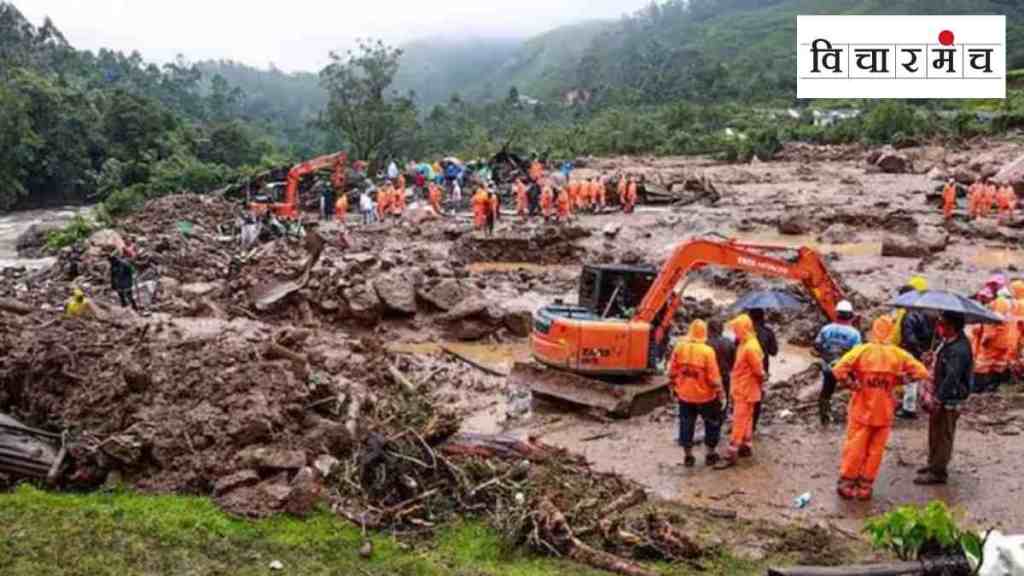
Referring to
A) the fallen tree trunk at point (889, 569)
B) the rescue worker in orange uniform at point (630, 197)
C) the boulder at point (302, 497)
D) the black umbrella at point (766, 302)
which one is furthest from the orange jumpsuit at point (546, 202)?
the fallen tree trunk at point (889, 569)

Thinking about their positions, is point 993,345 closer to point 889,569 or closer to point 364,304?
point 889,569

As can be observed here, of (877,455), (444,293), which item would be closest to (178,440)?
(877,455)

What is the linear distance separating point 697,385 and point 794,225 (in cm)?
1881

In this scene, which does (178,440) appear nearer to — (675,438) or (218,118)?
(675,438)

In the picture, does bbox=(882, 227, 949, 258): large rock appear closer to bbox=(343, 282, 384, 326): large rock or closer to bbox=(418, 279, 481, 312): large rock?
bbox=(418, 279, 481, 312): large rock

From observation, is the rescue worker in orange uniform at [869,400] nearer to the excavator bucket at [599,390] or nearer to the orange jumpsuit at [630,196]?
the excavator bucket at [599,390]

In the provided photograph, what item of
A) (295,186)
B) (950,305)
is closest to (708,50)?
(295,186)

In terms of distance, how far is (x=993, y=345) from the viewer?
38.3 feet

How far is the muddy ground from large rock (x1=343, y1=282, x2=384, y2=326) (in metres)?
0.03

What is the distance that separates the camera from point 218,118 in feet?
278

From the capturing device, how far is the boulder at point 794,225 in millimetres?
27516

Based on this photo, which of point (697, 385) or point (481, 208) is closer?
point (697, 385)

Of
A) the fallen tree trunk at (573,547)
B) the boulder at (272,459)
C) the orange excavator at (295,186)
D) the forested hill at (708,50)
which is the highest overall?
the forested hill at (708,50)

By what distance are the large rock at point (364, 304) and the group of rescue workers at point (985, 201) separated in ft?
57.3
